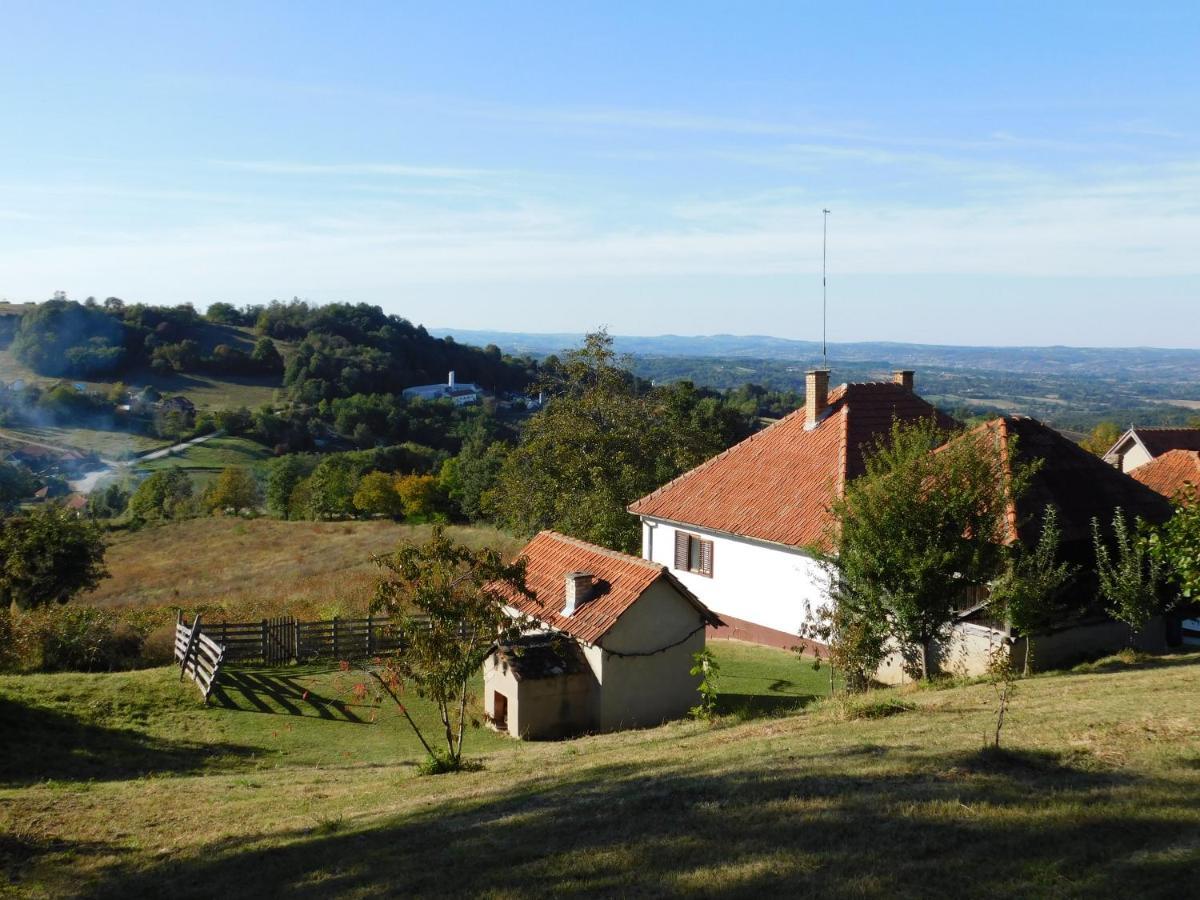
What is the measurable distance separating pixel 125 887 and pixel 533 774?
5316 mm

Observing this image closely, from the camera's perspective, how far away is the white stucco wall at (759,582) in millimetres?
24719

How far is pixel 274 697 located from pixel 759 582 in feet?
43.4

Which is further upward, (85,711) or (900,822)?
(900,822)

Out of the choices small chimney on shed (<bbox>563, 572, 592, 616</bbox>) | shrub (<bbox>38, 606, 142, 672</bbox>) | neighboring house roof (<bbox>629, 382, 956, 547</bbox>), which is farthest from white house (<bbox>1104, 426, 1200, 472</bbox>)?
shrub (<bbox>38, 606, 142, 672</bbox>)

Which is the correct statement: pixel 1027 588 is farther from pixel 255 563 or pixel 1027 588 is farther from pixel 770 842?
pixel 255 563

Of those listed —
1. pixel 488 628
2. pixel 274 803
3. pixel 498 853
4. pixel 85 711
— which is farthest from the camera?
pixel 85 711

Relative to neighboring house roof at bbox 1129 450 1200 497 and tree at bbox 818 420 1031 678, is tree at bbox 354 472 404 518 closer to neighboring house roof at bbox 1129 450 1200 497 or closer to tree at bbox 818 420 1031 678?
neighboring house roof at bbox 1129 450 1200 497

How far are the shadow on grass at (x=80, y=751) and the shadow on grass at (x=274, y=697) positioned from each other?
2412mm

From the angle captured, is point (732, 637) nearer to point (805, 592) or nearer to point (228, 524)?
point (805, 592)

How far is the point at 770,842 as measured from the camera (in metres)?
8.02

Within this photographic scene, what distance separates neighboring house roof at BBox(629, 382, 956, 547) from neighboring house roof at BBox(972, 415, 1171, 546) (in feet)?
10.5

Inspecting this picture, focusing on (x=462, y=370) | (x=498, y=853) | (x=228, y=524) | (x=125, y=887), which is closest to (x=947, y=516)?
(x=498, y=853)

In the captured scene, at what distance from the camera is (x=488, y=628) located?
14.0 meters

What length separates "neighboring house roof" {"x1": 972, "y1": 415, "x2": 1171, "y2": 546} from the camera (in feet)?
68.5
